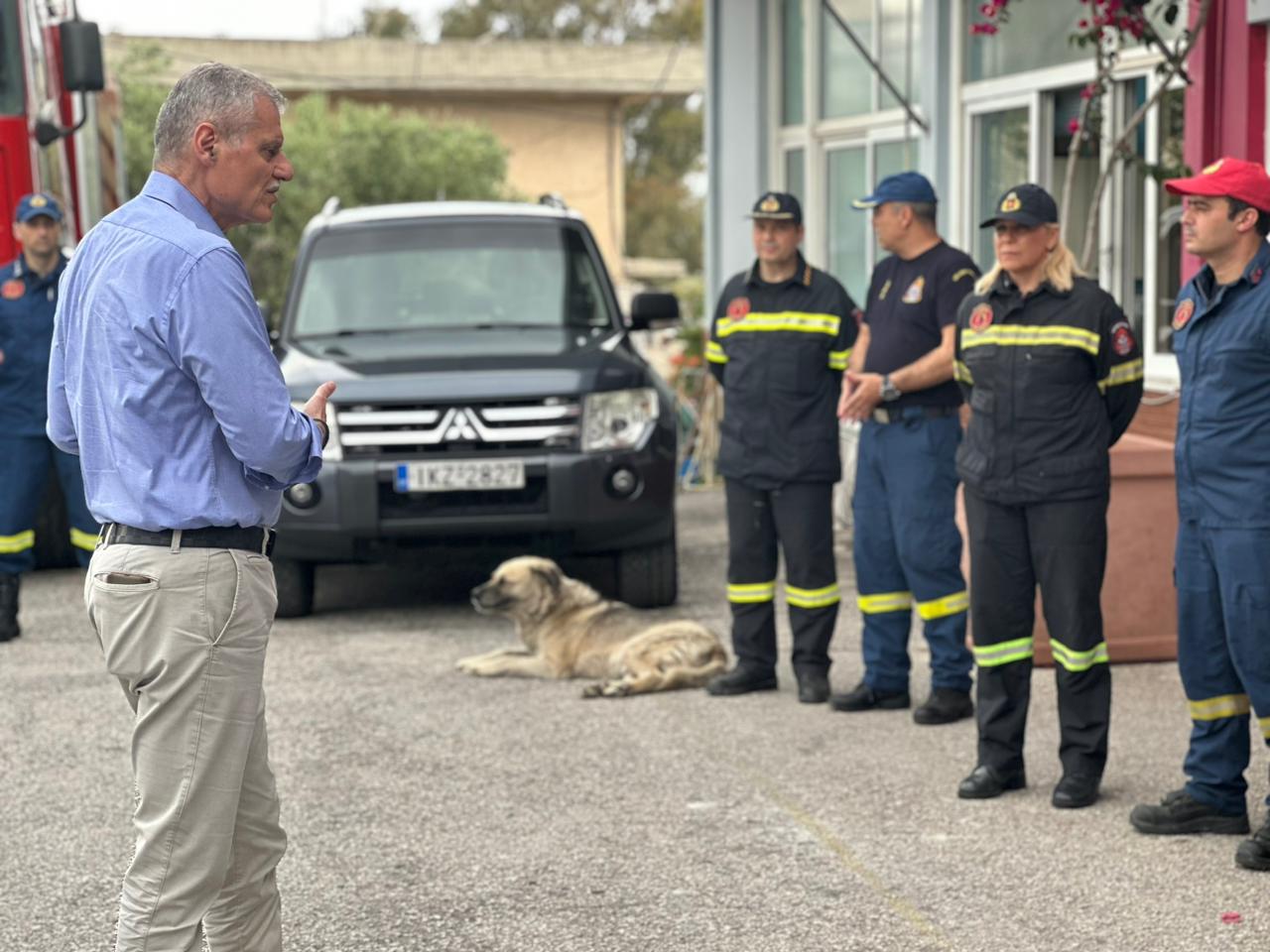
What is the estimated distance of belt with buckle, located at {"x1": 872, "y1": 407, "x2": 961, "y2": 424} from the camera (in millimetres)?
7008

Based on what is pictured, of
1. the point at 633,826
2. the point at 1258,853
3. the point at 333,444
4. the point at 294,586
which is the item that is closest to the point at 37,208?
the point at 333,444

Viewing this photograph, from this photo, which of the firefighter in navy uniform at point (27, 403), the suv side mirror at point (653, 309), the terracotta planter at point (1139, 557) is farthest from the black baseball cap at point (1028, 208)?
the firefighter in navy uniform at point (27, 403)

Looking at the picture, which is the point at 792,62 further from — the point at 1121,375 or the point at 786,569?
the point at 1121,375

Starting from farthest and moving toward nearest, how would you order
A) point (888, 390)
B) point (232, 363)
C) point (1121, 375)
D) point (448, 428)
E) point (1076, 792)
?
1. point (448, 428)
2. point (888, 390)
3. point (1121, 375)
4. point (1076, 792)
5. point (232, 363)

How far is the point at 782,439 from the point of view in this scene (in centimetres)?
729

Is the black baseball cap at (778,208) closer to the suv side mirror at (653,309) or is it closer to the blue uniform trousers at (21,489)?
the suv side mirror at (653,309)

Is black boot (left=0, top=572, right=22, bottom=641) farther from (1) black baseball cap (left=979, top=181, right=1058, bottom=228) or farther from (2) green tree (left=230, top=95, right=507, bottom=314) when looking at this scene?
(2) green tree (left=230, top=95, right=507, bottom=314)

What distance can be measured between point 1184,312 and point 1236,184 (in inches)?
15.8

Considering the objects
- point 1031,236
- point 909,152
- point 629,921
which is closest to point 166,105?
point 629,921

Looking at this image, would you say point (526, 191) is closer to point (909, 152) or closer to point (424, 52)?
point (424, 52)

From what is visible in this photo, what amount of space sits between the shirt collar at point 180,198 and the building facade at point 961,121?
5.74 meters

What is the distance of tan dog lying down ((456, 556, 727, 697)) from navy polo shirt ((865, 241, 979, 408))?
1402 mm

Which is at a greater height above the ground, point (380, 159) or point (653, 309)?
point (380, 159)

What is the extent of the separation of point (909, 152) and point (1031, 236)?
714cm
